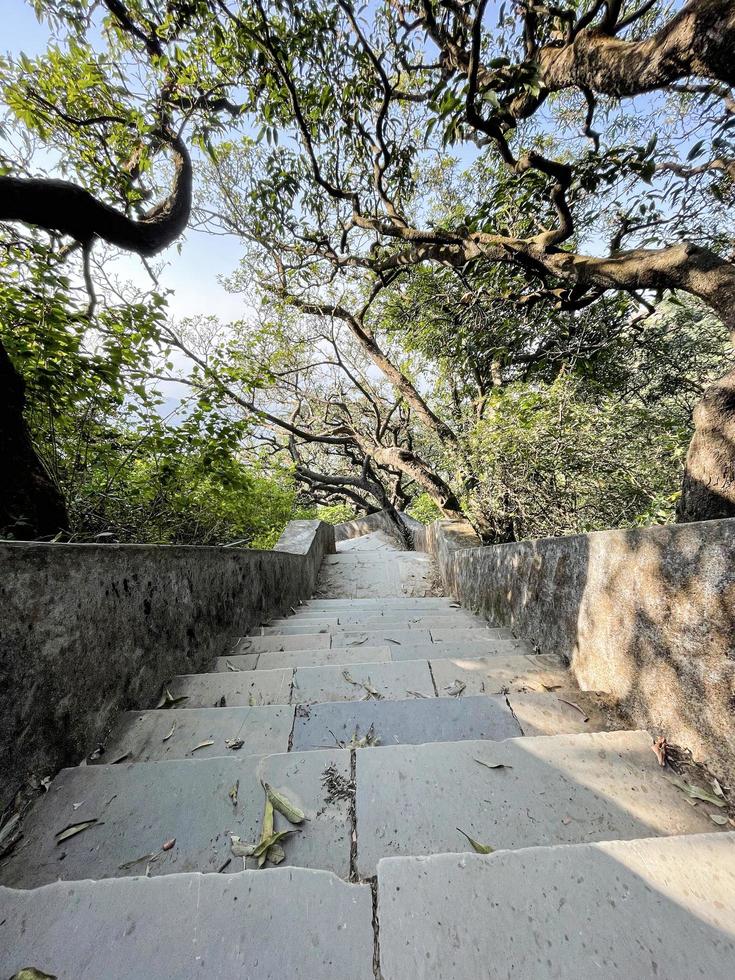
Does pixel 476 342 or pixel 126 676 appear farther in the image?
pixel 476 342

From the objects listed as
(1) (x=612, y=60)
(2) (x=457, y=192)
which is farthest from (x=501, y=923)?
(2) (x=457, y=192)

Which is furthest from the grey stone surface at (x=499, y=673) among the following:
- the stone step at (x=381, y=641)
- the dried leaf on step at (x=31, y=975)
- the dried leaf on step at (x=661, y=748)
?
the dried leaf on step at (x=31, y=975)

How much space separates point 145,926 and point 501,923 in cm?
75

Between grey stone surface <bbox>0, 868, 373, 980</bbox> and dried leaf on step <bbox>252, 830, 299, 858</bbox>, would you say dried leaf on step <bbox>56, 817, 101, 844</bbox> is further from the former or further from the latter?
dried leaf on step <bbox>252, 830, 299, 858</bbox>

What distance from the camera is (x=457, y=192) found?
835 centimetres

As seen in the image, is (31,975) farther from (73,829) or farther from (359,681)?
(359,681)

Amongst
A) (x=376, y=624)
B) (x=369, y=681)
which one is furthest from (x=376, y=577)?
(x=369, y=681)

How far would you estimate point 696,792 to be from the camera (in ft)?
3.77

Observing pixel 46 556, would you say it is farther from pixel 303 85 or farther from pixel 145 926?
pixel 303 85

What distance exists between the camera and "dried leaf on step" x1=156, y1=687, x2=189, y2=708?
182 cm

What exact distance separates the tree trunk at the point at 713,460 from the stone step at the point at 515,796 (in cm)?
190

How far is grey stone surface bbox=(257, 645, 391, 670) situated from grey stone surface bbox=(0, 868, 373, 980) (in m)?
1.47

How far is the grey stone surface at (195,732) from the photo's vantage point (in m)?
1.47

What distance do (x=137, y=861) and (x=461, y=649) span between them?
6.20 feet
